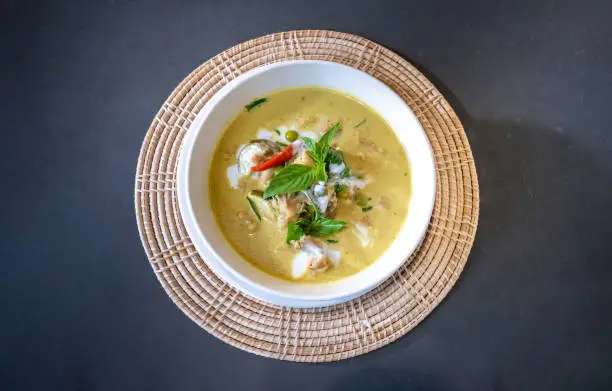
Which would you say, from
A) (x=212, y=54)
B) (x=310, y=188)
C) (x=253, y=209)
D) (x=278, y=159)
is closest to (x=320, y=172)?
(x=310, y=188)

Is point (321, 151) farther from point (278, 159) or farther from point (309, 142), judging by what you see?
point (278, 159)

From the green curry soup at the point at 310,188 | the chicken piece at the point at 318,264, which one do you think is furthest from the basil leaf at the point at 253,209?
the chicken piece at the point at 318,264

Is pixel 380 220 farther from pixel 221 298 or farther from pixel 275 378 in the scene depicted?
pixel 275 378

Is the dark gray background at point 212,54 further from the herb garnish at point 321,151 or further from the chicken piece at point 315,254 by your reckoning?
the herb garnish at point 321,151

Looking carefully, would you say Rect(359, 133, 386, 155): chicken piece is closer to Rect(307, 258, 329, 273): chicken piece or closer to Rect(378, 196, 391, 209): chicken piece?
Rect(378, 196, 391, 209): chicken piece
